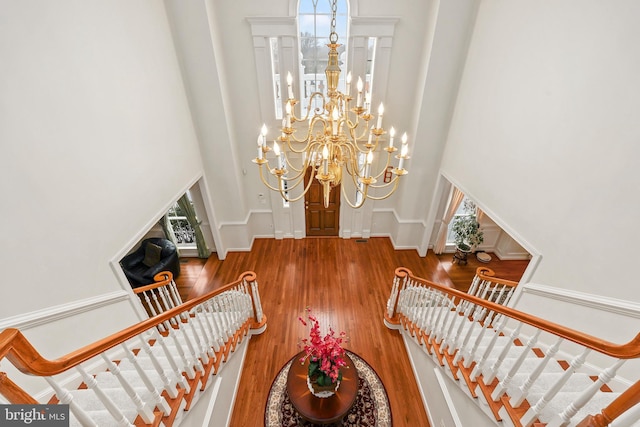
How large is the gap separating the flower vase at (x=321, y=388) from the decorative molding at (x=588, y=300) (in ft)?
8.05

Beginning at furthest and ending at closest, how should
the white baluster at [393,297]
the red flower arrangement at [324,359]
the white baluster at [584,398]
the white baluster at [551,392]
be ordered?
the white baluster at [393,297] → the red flower arrangement at [324,359] → the white baluster at [551,392] → the white baluster at [584,398]

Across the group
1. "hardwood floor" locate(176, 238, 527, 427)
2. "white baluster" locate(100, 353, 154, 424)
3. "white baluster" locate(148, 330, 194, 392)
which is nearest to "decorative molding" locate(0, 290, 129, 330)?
"white baluster" locate(148, 330, 194, 392)

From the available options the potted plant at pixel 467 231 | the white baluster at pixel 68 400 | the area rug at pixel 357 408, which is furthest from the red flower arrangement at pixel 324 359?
the potted plant at pixel 467 231

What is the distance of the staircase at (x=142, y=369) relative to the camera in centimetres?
112

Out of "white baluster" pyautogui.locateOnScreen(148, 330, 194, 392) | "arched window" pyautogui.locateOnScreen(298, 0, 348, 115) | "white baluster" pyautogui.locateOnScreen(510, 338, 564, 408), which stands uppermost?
"arched window" pyautogui.locateOnScreen(298, 0, 348, 115)

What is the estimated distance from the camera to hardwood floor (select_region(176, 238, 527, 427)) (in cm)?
365

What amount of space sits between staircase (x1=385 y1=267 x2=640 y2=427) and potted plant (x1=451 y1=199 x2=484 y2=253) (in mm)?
2174

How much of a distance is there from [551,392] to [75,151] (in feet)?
13.0

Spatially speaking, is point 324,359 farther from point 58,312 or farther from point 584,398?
point 58,312

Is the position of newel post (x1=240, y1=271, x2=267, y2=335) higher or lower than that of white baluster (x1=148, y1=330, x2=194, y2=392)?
lower

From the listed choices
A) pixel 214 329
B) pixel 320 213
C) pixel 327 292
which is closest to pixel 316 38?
pixel 320 213

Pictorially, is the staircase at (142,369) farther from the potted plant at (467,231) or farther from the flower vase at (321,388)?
the potted plant at (467,231)

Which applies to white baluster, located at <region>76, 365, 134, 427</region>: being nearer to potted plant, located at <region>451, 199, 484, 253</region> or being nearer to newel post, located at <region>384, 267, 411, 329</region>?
newel post, located at <region>384, 267, 411, 329</region>

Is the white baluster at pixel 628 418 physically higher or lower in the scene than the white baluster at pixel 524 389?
higher
